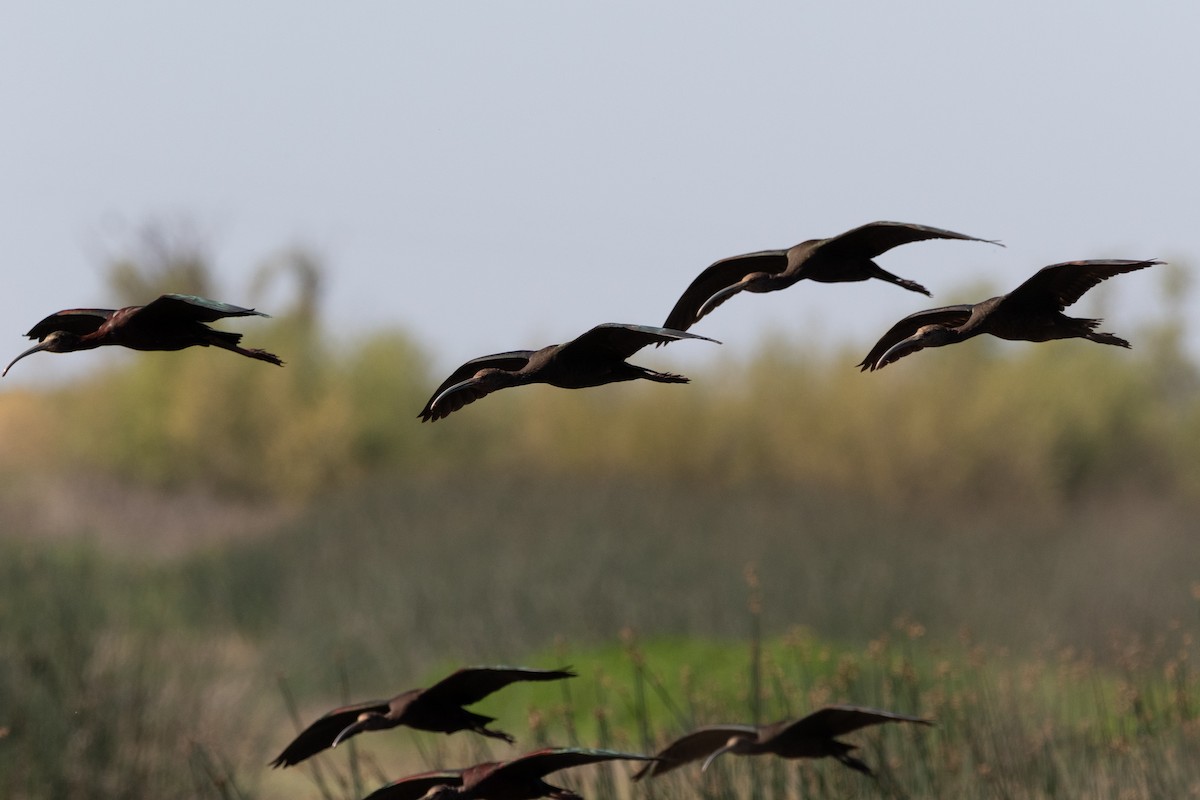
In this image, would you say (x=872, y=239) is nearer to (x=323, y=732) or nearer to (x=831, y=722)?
(x=831, y=722)

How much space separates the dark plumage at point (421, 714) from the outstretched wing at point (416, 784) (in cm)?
8

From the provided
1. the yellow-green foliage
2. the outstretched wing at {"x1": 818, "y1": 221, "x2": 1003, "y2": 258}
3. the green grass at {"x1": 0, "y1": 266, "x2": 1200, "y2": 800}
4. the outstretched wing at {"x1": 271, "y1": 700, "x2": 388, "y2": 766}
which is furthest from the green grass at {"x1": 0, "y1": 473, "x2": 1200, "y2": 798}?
the outstretched wing at {"x1": 818, "y1": 221, "x2": 1003, "y2": 258}

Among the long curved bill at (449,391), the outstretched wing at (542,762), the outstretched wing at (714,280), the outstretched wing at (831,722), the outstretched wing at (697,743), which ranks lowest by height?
the outstretched wing at (697,743)

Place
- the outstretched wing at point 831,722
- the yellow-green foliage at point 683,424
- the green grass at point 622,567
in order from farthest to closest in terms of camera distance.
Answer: the yellow-green foliage at point 683,424 < the green grass at point 622,567 < the outstretched wing at point 831,722

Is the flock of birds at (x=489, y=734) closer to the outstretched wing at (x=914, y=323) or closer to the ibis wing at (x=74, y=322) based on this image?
the outstretched wing at (x=914, y=323)

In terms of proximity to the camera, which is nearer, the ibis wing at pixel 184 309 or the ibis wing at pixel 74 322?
the ibis wing at pixel 184 309

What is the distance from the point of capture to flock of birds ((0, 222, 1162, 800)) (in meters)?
1.33

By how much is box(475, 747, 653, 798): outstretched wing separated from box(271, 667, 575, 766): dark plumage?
0.41ft

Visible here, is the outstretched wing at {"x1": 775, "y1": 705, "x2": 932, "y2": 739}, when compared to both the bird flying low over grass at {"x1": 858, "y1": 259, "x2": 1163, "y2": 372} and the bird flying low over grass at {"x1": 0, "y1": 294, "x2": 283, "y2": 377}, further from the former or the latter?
the bird flying low over grass at {"x1": 0, "y1": 294, "x2": 283, "y2": 377}

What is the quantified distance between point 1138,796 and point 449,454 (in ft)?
74.3

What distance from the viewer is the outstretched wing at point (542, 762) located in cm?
128

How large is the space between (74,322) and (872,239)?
36.3 inches

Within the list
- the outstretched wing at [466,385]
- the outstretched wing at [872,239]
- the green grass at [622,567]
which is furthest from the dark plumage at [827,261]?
the green grass at [622,567]

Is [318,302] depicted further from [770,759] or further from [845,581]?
[770,759]
